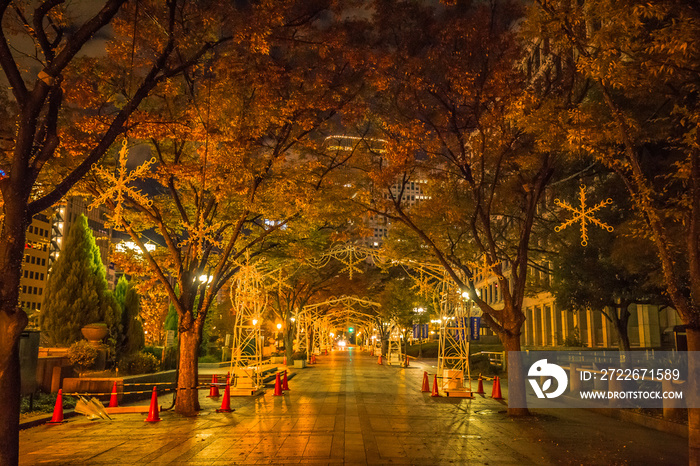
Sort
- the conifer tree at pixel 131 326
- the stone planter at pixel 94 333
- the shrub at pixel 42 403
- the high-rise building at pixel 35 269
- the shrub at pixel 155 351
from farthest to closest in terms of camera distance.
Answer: the high-rise building at pixel 35 269
the conifer tree at pixel 131 326
the shrub at pixel 155 351
the stone planter at pixel 94 333
the shrub at pixel 42 403

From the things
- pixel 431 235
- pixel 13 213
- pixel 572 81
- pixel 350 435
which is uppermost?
pixel 572 81

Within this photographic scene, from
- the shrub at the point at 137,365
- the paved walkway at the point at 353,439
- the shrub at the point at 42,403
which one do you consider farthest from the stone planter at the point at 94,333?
the paved walkway at the point at 353,439

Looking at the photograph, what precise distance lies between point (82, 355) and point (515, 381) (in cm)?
1387

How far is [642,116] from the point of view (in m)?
14.8

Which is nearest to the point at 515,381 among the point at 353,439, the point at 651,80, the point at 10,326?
the point at 353,439

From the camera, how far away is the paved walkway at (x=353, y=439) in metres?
9.51

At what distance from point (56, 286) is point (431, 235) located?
55.3 ft

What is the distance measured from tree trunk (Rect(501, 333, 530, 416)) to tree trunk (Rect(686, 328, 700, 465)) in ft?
20.8

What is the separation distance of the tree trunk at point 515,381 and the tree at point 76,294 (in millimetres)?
17856

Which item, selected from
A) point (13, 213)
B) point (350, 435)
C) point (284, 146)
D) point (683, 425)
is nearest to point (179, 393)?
point (350, 435)

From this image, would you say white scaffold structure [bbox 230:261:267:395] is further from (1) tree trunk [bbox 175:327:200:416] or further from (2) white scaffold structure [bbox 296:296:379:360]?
(2) white scaffold structure [bbox 296:296:379:360]

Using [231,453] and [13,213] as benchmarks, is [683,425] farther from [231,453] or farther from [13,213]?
[13,213]

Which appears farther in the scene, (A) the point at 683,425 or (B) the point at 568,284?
(B) the point at 568,284

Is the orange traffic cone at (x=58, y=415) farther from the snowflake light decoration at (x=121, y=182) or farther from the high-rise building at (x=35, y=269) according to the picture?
the high-rise building at (x=35, y=269)
